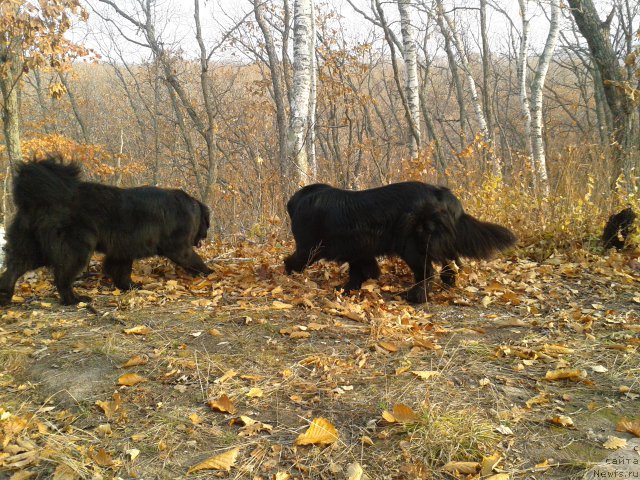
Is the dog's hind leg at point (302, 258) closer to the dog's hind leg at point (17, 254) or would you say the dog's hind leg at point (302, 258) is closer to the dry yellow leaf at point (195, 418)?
the dog's hind leg at point (17, 254)

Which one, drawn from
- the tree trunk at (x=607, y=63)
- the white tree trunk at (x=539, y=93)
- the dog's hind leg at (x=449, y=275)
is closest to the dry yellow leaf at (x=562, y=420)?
the dog's hind leg at (x=449, y=275)

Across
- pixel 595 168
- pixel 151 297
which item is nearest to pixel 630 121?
pixel 595 168

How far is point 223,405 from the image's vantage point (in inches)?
118

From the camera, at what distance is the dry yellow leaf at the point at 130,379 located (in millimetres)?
3283

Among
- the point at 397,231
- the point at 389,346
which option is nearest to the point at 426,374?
the point at 389,346

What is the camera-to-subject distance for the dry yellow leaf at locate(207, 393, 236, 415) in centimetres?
297

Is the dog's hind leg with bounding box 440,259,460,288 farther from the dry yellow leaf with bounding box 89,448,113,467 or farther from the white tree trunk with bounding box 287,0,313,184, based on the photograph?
the dry yellow leaf with bounding box 89,448,113,467

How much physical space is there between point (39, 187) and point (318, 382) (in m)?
3.54

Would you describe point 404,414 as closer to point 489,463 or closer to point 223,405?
point 489,463

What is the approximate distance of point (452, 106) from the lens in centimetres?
3562

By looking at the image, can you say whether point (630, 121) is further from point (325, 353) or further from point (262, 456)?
point (262, 456)

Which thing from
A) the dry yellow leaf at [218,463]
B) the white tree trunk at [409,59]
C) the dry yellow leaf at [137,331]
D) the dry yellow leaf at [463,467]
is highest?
the white tree trunk at [409,59]

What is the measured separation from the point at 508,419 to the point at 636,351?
5.17 feet

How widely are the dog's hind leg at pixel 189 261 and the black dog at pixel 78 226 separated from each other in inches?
0.7
